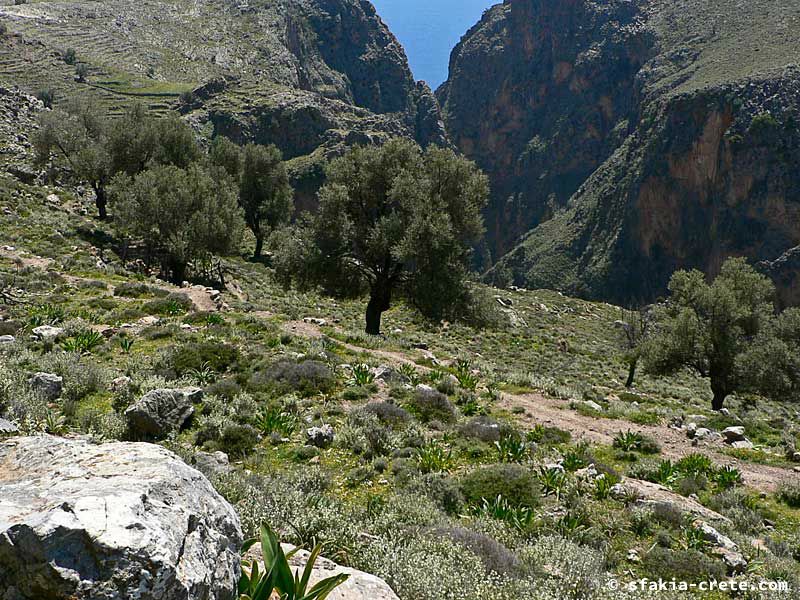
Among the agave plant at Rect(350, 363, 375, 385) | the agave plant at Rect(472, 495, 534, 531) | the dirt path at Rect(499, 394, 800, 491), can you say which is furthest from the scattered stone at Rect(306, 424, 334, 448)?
the dirt path at Rect(499, 394, 800, 491)

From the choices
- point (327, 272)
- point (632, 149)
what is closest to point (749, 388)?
point (327, 272)

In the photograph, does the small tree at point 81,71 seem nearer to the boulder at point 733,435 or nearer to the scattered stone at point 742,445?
the boulder at point 733,435

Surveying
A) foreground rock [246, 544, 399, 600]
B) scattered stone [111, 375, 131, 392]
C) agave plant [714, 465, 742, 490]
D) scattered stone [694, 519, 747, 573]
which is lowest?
scattered stone [111, 375, 131, 392]

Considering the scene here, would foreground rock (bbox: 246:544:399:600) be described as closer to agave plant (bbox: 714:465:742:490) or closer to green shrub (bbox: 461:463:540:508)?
green shrub (bbox: 461:463:540:508)

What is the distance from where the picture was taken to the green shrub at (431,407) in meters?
11.1

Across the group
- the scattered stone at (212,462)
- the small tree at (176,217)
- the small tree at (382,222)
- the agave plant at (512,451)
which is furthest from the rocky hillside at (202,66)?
the scattered stone at (212,462)

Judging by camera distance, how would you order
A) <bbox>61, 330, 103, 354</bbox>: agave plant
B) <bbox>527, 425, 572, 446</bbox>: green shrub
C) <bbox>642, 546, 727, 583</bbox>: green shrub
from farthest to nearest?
<bbox>61, 330, 103, 354</bbox>: agave plant
<bbox>527, 425, 572, 446</bbox>: green shrub
<bbox>642, 546, 727, 583</bbox>: green shrub

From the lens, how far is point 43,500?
2850 mm

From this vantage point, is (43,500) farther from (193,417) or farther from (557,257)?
(557,257)

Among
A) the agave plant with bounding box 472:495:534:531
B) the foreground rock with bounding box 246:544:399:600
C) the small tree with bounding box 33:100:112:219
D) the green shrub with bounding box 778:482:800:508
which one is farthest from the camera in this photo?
the small tree with bounding box 33:100:112:219

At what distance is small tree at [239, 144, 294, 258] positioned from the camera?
159ft

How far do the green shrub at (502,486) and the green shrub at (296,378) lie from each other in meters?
4.52

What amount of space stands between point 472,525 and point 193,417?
5626 mm

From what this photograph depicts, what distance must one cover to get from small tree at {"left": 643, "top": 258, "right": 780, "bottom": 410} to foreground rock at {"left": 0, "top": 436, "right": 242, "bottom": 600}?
24.5 metres
